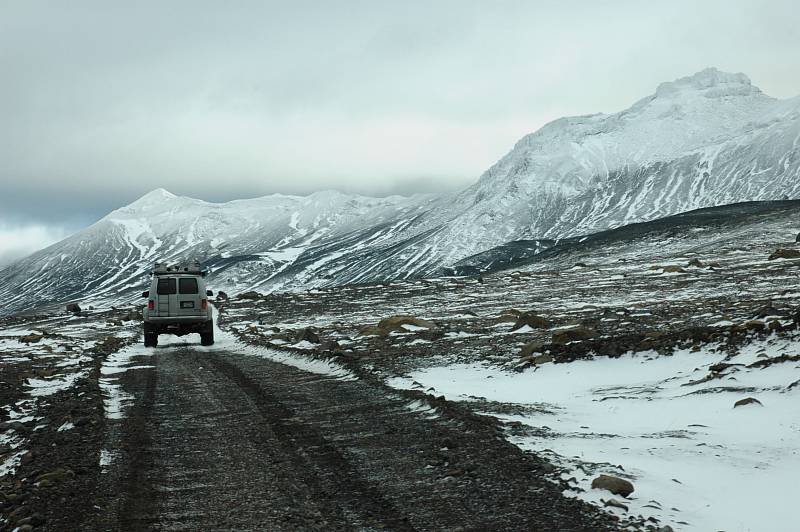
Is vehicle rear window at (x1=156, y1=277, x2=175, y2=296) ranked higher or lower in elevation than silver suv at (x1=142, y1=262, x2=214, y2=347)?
higher

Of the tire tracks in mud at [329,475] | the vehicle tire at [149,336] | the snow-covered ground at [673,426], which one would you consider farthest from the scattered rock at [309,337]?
the tire tracks in mud at [329,475]

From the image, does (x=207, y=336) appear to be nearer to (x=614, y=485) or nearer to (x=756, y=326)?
(x=756, y=326)

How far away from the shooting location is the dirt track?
5922 millimetres

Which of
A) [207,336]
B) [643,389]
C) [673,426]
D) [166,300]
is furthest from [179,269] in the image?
[673,426]

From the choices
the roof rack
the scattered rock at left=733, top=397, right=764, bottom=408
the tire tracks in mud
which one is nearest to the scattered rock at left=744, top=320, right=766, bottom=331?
the scattered rock at left=733, top=397, right=764, bottom=408

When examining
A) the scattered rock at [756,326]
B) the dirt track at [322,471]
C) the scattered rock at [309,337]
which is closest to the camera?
the dirt track at [322,471]

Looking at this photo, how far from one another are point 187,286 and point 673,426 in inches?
887

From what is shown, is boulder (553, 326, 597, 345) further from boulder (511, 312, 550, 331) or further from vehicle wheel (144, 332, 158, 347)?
vehicle wheel (144, 332, 158, 347)

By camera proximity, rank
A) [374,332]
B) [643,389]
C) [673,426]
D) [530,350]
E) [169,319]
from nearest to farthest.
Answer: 1. [673,426]
2. [643,389]
3. [530,350]
4. [374,332]
5. [169,319]

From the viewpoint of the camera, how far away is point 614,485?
20.6 ft

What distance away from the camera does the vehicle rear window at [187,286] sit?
27.7 meters

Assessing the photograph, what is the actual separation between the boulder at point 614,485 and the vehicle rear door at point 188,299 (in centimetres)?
2348

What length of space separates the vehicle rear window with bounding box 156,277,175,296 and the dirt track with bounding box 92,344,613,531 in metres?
16.6

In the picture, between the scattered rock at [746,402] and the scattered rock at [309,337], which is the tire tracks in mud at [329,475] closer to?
the scattered rock at [746,402]
